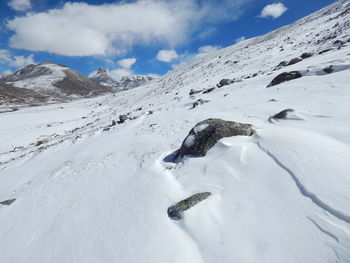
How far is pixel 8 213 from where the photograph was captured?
593 cm

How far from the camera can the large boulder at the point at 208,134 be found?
5879 millimetres

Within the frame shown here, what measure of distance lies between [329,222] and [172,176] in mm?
3396

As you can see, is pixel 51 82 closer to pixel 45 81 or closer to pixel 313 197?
pixel 45 81

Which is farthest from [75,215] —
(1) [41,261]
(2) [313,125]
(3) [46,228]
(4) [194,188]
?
(2) [313,125]

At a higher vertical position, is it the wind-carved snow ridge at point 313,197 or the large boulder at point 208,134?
the large boulder at point 208,134

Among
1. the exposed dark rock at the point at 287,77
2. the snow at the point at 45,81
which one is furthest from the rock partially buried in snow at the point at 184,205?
the snow at the point at 45,81

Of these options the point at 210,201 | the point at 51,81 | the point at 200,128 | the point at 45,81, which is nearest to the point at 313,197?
the point at 210,201

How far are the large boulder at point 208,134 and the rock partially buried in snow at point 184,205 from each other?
68.8 inches

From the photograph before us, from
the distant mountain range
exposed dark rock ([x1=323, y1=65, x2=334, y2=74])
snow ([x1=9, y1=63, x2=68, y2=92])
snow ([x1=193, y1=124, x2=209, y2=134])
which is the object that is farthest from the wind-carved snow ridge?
snow ([x1=9, y1=63, x2=68, y2=92])

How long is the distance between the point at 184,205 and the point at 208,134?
264 centimetres

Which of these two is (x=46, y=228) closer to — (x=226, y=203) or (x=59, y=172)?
(x=59, y=172)

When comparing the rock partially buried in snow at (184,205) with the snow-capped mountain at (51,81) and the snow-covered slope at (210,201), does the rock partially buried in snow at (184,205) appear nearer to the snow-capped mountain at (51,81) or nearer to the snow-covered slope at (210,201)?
the snow-covered slope at (210,201)

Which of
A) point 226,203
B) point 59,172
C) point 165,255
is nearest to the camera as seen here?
point 165,255

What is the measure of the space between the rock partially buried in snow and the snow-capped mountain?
147882 millimetres
